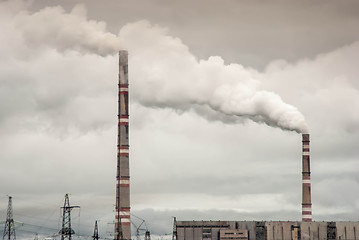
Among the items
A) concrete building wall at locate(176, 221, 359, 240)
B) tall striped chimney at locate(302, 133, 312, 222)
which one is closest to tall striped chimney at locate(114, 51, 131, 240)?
concrete building wall at locate(176, 221, 359, 240)

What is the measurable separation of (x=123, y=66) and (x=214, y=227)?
3628 cm

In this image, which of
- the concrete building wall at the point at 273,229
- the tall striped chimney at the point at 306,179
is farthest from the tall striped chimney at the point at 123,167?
the tall striped chimney at the point at 306,179

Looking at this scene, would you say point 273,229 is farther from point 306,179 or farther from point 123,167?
point 123,167

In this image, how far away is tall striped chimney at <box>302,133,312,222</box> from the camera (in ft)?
383

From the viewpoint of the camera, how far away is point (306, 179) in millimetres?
118375

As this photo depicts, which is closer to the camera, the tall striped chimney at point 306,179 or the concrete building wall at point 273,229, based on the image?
the tall striped chimney at point 306,179

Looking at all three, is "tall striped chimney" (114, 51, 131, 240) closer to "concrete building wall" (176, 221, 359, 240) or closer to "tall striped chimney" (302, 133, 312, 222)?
"concrete building wall" (176, 221, 359, 240)

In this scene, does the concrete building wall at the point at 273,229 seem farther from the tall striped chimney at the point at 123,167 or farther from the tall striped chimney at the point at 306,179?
the tall striped chimney at the point at 123,167

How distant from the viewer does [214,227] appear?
401 feet

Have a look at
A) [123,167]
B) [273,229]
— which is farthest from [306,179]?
[123,167]

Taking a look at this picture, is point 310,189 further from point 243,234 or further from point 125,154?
point 125,154

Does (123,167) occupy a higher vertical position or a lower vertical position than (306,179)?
higher

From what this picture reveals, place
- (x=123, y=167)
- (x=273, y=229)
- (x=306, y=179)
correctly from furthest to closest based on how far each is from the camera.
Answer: (x=273, y=229), (x=306, y=179), (x=123, y=167)

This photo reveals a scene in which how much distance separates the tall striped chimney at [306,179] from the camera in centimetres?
11675
